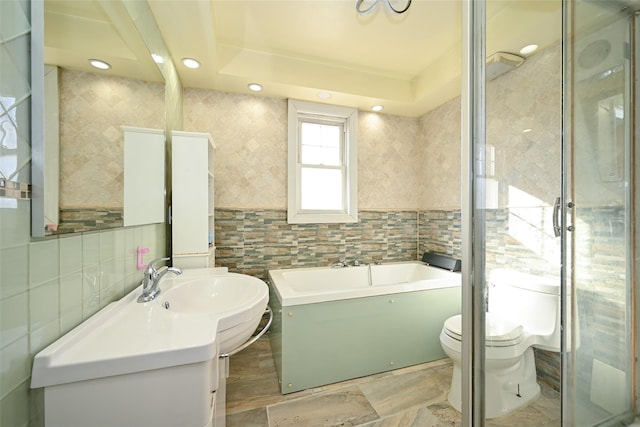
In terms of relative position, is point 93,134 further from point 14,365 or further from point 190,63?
point 190,63

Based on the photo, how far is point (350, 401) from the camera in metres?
1.68

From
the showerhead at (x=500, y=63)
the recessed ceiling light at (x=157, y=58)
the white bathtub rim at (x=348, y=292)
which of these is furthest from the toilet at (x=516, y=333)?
the recessed ceiling light at (x=157, y=58)

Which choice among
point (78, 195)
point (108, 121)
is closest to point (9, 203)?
point (78, 195)

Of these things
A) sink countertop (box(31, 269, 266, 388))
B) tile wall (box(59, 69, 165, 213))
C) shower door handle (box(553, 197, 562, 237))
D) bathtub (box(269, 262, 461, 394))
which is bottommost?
bathtub (box(269, 262, 461, 394))

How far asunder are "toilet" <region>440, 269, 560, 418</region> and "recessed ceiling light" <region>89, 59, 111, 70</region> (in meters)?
1.91

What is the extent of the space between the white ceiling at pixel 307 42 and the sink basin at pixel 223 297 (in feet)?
3.48

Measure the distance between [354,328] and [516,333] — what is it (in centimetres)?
101

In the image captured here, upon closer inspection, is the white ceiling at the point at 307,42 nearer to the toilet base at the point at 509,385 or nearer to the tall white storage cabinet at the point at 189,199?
the tall white storage cabinet at the point at 189,199

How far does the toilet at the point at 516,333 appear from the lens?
3.81ft

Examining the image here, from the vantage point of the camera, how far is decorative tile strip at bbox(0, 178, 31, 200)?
0.60 meters

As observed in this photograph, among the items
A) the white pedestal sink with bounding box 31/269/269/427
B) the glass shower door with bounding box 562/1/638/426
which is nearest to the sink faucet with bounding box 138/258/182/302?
the white pedestal sink with bounding box 31/269/269/427

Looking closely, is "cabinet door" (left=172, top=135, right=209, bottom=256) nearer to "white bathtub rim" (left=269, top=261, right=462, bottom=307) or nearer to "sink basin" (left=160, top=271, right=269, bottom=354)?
"sink basin" (left=160, top=271, right=269, bottom=354)

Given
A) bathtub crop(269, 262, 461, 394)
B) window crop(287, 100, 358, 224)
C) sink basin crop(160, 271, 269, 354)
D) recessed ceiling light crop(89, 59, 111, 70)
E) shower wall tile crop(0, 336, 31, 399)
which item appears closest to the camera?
shower wall tile crop(0, 336, 31, 399)

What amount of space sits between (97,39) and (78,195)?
626mm
